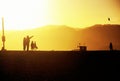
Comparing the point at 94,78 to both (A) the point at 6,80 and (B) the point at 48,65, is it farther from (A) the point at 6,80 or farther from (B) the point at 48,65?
(A) the point at 6,80

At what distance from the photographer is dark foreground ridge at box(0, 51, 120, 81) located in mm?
30188

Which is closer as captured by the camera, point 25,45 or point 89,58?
point 89,58

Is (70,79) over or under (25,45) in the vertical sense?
under

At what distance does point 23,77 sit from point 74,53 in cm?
426

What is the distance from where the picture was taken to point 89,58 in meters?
31.1

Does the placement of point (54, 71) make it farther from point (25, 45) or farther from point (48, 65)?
point (25, 45)

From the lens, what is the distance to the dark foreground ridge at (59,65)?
99.0 ft

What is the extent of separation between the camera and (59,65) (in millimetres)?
30734

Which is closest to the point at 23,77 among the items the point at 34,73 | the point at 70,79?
the point at 34,73

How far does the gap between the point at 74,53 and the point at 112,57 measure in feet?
9.69

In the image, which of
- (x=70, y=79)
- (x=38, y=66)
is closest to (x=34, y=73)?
(x=38, y=66)

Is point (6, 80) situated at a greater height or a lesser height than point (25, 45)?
lesser

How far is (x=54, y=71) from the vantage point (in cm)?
3059

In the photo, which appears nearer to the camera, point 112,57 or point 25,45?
point 112,57
